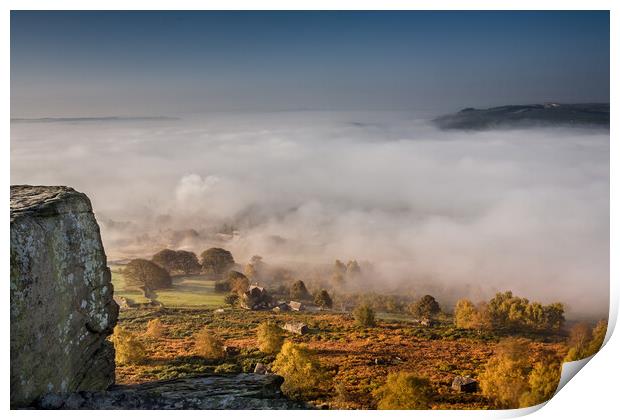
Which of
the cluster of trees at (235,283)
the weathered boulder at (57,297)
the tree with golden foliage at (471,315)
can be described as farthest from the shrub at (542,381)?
the weathered boulder at (57,297)

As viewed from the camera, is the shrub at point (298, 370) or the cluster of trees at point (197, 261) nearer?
the shrub at point (298, 370)

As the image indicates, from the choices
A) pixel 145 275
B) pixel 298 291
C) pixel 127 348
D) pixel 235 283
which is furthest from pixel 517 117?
pixel 127 348

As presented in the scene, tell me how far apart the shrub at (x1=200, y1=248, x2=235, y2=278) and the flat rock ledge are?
0.89m

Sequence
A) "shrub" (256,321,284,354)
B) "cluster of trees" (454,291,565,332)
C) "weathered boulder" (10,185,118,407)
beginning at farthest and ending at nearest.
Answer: "shrub" (256,321,284,354)
"cluster of trees" (454,291,565,332)
"weathered boulder" (10,185,118,407)

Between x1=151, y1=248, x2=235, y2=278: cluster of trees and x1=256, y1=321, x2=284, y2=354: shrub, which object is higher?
x1=151, y1=248, x2=235, y2=278: cluster of trees

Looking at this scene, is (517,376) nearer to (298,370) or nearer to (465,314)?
(465,314)

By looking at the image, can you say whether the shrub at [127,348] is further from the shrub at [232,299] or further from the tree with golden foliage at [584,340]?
the tree with golden foliage at [584,340]

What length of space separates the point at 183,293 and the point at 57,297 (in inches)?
45.5

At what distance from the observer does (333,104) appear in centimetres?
562

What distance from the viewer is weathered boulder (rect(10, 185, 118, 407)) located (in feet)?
14.7

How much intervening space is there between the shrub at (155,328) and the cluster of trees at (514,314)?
2592mm

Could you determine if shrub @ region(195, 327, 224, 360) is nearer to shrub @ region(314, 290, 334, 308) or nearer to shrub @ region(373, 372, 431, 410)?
shrub @ region(314, 290, 334, 308)

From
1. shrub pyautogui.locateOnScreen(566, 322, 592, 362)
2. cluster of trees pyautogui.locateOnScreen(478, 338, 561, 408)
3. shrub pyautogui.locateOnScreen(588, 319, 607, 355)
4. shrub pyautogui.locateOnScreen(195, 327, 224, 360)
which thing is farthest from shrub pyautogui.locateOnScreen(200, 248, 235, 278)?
shrub pyautogui.locateOnScreen(588, 319, 607, 355)

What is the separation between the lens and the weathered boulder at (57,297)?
4484 millimetres
